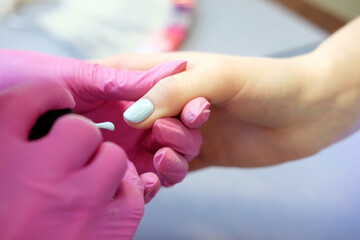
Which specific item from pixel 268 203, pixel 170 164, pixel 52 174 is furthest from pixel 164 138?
pixel 268 203

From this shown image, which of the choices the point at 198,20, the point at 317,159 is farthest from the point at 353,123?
the point at 198,20

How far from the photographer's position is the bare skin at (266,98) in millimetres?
576

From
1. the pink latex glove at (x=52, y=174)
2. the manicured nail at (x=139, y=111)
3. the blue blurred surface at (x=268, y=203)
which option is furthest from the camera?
the blue blurred surface at (x=268, y=203)

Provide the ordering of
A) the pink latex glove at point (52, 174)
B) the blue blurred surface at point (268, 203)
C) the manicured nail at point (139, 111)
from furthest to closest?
the blue blurred surface at point (268, 203) → the manicured nail at point (139, 111) → the pink latex glove at point (52, 174)

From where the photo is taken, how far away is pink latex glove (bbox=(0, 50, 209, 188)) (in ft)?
1.81

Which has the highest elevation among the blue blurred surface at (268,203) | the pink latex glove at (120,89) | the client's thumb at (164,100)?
the client's thumb at (164,100)

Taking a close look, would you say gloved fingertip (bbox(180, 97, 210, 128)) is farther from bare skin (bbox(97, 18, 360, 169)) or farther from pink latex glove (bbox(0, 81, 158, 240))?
pink latex glove (bbox(0, 81, 158, 240))

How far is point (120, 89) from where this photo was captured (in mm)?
573

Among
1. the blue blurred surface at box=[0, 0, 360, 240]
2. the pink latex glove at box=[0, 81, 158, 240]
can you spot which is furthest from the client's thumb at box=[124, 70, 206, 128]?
the blue blurred surface at box=[0, 0, 360, 240]

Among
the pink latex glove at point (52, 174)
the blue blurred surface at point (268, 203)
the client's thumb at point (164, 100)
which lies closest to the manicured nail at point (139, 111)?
the client's thumb at point (164, 100)

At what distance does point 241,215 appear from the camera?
848 millimetres

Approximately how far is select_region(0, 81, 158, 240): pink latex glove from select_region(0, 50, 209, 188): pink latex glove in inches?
6.2

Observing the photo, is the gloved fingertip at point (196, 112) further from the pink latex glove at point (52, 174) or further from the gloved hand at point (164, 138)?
the pink latex glove at point (52, 174)

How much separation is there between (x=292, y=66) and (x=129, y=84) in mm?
341
